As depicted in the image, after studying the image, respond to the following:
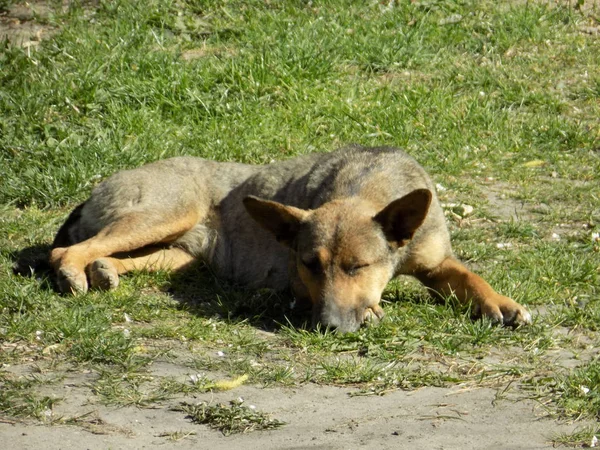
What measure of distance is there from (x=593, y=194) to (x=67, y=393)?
18.6ft

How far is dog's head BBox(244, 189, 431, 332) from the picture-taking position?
259 inches

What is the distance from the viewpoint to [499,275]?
7711 mm

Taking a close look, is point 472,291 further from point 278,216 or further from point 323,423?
point 323,423

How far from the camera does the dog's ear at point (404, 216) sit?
671 cm

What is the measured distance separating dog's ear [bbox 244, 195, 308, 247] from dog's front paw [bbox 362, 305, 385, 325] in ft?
2.56

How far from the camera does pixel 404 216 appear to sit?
689 centimetres

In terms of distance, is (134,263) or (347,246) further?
(134,263)

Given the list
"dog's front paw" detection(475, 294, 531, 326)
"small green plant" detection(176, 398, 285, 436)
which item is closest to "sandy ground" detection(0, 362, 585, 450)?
"small green plant" detection(176, 398, 285, 436)

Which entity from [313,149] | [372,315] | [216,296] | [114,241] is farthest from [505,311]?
[313,149]

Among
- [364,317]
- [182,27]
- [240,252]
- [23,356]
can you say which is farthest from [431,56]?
[23,356]

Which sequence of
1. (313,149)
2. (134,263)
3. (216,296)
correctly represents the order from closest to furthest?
(216,296)
(134,263)
(313,149)

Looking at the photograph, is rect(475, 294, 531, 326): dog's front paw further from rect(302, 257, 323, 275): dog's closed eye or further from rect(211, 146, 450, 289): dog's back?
rect(302, 257, 323, 275): dog's closed eye

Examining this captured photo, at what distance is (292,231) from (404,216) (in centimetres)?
79

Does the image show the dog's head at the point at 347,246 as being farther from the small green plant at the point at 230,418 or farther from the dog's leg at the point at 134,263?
the small green plant at the point at 230,418
